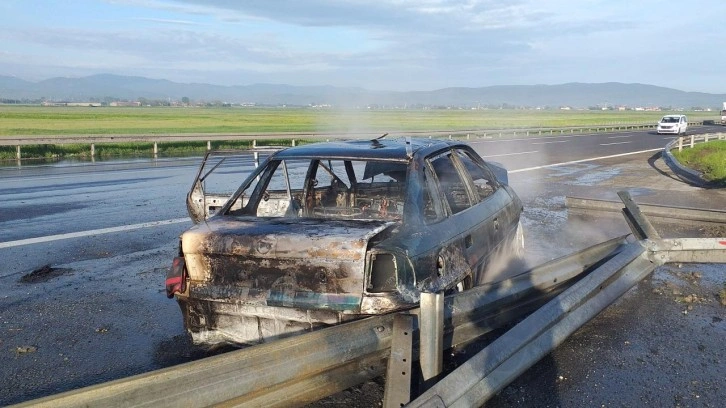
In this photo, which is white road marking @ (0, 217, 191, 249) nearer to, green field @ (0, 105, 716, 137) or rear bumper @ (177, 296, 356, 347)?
rear bumper @ (177, 296, 356, 347)

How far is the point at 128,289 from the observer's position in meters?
6.45

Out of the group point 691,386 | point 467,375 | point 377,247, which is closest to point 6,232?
point 377,247

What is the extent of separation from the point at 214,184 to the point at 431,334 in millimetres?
13386

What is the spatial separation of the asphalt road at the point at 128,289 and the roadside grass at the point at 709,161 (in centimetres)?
93

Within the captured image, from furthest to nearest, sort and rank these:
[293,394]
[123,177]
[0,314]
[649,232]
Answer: [123,177] < [649,232] < [0,314] < [293,394]

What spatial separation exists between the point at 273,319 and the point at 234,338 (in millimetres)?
351

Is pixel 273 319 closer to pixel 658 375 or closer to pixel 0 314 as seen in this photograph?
pixel 658 375

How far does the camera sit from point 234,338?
4.18m

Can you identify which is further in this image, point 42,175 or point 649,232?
point 42,175

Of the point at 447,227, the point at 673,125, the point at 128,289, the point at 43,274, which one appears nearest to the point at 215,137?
the point at 43,274

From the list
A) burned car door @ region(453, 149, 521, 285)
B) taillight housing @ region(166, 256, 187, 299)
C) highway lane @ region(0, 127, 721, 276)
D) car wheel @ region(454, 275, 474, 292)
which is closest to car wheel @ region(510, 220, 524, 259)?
burned car door @ region(453, 149, 521, 285)

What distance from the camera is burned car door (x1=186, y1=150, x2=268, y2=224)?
18.5 feet

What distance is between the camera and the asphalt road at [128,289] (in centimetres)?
419

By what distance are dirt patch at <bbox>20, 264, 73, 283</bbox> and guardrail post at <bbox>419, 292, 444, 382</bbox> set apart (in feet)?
16.2
